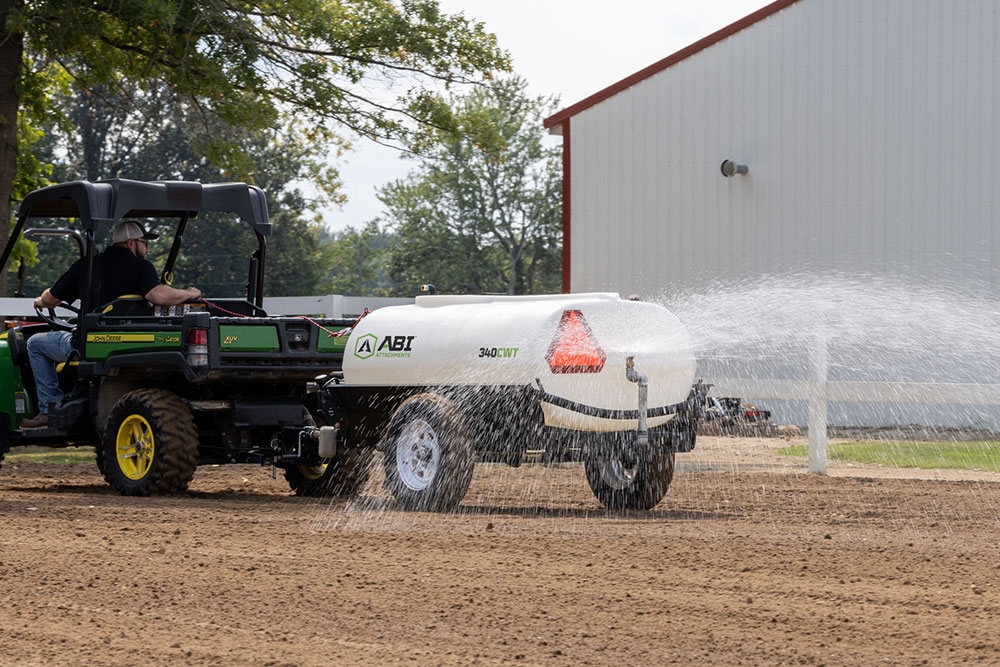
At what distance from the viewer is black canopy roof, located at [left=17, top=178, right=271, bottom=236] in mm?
11508

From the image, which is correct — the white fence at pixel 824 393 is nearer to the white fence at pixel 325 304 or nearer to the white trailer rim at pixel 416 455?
the white trailer rim at pixel 416 455

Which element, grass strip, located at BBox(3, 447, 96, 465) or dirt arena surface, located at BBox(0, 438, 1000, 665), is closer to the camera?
dirt arena surface, located at BBox(0, 438, 1000, 665)

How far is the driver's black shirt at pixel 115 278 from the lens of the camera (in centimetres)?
1151

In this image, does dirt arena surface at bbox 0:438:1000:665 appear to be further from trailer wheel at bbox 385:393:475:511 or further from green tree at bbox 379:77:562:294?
green tree at bbox 379:77:562:294

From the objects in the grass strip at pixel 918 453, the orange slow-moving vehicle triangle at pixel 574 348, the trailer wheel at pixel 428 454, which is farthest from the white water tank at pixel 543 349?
the grass strip at pixel 918 453

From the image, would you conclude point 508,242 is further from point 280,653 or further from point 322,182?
point 280,653

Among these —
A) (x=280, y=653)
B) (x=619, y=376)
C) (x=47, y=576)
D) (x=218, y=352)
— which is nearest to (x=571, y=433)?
(x=619, y=376)

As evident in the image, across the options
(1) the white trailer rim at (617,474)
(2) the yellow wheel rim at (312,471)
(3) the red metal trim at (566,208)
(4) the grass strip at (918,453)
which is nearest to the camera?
(1) the white trailer rim at (617,474)

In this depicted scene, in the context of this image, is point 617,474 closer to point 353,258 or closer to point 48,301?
point 48,301

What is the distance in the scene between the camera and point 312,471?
39.3 ft

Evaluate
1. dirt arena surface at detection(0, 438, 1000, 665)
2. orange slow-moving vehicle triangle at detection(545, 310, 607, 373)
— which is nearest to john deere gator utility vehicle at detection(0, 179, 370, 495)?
dirt arena surface at detection(0, 438, 1000, 665)

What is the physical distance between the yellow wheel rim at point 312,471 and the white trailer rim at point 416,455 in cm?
204

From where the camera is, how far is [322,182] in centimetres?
2375

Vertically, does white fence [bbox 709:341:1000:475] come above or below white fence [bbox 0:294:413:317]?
below
